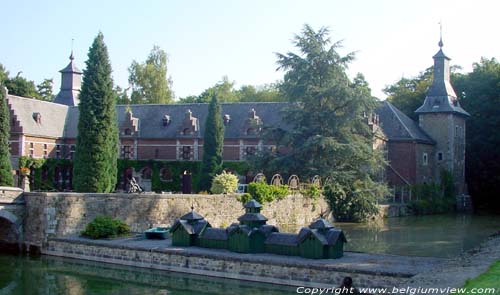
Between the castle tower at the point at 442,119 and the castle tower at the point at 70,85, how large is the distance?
100ft

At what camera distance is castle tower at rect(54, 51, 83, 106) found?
177 feet

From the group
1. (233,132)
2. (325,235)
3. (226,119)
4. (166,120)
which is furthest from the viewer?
(166,120)

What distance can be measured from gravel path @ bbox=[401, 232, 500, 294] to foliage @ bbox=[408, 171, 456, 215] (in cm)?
2647

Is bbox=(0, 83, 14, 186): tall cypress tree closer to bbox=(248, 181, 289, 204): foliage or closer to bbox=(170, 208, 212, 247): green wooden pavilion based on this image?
bbox=(170, 208, 212, 247): green wooden pavilion

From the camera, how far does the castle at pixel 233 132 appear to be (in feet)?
142

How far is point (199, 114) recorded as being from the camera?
4662 cm

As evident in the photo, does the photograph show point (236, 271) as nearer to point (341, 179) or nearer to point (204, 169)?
point (341, 179)

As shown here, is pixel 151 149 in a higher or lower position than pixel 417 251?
higher

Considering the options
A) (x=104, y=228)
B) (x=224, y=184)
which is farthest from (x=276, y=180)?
(x=104, y=228)

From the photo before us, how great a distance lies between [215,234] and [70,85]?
126ft

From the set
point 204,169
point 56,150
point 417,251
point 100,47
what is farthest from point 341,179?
point 56,150

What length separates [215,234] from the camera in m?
21.0

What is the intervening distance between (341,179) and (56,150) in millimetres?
22633

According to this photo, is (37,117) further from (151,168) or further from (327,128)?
(327,128)
